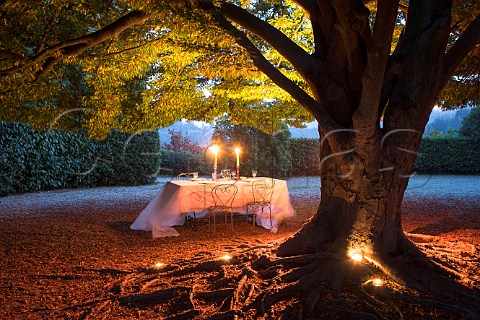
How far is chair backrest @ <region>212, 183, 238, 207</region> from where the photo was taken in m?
6.77

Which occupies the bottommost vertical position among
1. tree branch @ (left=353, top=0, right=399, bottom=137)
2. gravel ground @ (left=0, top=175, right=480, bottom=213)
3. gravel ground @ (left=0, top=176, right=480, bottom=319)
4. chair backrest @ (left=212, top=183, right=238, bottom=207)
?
gravel ground @ (left=0, top=176, right=480, bottom=319)

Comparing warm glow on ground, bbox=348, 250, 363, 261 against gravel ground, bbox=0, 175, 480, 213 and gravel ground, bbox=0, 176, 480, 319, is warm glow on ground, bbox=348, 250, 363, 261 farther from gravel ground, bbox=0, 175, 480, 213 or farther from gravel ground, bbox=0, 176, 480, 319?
gravel ground, bbox=0, 175, 480, 213

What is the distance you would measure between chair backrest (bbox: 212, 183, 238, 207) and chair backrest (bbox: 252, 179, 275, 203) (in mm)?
399

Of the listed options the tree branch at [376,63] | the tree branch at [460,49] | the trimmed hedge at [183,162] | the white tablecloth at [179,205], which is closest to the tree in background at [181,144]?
the trimmed hedge at [183,162]

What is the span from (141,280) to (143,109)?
3975mm

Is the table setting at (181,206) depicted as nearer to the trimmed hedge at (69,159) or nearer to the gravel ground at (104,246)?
the gravel ground at (104,246)

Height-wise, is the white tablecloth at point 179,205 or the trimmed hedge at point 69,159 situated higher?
the trimmed hedge at point 69,159

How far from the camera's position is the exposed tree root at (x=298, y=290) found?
2.91 m

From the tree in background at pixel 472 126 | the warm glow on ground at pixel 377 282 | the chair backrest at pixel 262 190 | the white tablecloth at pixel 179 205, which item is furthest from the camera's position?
the tree in background at pixel 472 126

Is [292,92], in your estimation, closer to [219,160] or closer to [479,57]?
[479,57]

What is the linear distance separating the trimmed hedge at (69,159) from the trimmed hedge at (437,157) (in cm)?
731

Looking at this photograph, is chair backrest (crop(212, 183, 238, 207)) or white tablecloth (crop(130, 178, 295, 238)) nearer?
white tablecloth (crop(130, 178, 295, 238))

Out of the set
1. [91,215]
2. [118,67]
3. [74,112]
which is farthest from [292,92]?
[91,215]

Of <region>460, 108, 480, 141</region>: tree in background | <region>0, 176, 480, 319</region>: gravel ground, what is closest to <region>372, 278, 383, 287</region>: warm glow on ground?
<region>0, 176, 480, 319</region>: gravel ground
